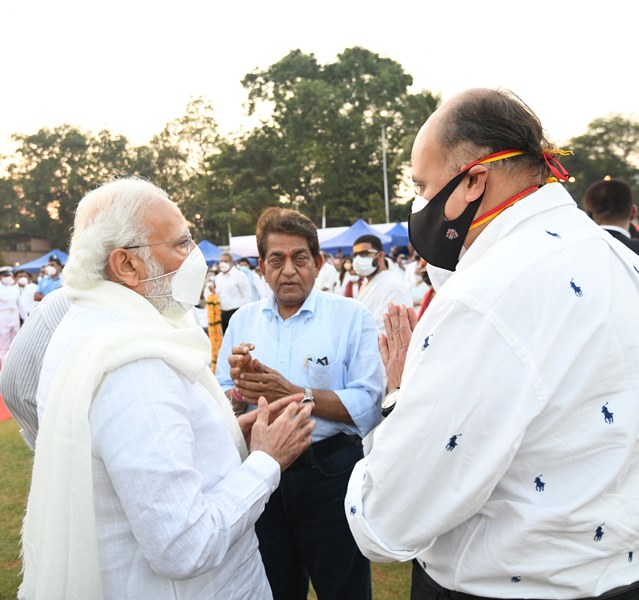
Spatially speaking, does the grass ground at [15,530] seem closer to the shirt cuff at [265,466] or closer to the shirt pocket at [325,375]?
the shirt pocket at [325,375]

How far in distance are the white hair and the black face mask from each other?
0.91m

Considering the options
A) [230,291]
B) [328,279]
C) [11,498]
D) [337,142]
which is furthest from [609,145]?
[11,498]

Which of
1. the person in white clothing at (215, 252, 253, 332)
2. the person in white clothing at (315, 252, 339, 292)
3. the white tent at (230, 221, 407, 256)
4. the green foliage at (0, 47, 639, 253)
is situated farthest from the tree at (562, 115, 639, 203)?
the person in white clothing at (215, 252, 253, 332)

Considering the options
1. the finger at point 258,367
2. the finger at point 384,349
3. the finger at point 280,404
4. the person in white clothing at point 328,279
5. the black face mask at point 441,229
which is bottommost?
the person in white clothing at point 328,279

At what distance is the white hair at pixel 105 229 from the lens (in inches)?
71.9

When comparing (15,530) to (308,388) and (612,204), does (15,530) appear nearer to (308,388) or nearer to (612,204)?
(308,388)

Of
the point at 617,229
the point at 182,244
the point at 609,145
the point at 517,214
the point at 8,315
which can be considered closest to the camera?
the point at 517,214

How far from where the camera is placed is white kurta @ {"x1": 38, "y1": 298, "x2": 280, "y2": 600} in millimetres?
1543

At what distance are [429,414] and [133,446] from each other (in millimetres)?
825

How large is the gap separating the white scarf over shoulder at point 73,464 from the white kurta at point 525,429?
80cm

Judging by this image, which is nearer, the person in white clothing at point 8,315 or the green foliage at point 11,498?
the green foliage at point 11,498

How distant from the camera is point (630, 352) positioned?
131cm

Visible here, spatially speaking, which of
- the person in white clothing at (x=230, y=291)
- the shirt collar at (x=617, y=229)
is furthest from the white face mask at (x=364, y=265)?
the person in white clothing at (x=230, y=291)

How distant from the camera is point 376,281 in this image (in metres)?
6.61
